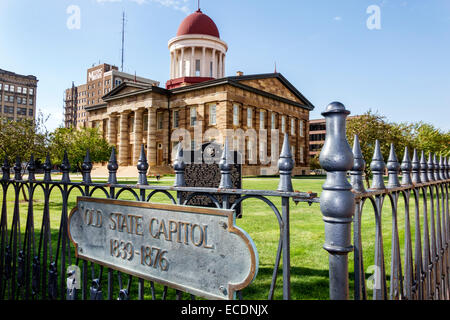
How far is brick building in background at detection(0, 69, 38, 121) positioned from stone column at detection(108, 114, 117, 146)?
2308 inches

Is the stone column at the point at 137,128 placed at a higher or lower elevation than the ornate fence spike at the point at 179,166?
higher

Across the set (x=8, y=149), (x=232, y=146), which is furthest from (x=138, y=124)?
(x=8, y=149)

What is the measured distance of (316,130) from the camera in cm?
8844

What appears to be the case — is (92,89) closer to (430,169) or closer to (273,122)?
(273,122)

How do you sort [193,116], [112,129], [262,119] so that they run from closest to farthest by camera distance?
[193,116] < [262,119] < [112,129]

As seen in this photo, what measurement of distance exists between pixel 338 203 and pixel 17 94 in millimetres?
114599

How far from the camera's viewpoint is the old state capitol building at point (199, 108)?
4028 centimetres

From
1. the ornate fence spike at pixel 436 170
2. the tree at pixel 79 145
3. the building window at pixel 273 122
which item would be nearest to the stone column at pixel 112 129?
the tree at pixel 79 145

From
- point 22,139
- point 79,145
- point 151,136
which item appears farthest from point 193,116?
point 22,139

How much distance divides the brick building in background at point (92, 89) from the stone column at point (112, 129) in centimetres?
4081

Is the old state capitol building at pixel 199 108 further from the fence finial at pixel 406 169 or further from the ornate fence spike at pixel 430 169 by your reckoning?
the fence finial at pixel 406 169

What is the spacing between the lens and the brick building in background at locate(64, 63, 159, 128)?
3652 inches

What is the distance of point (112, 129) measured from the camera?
49250mm
